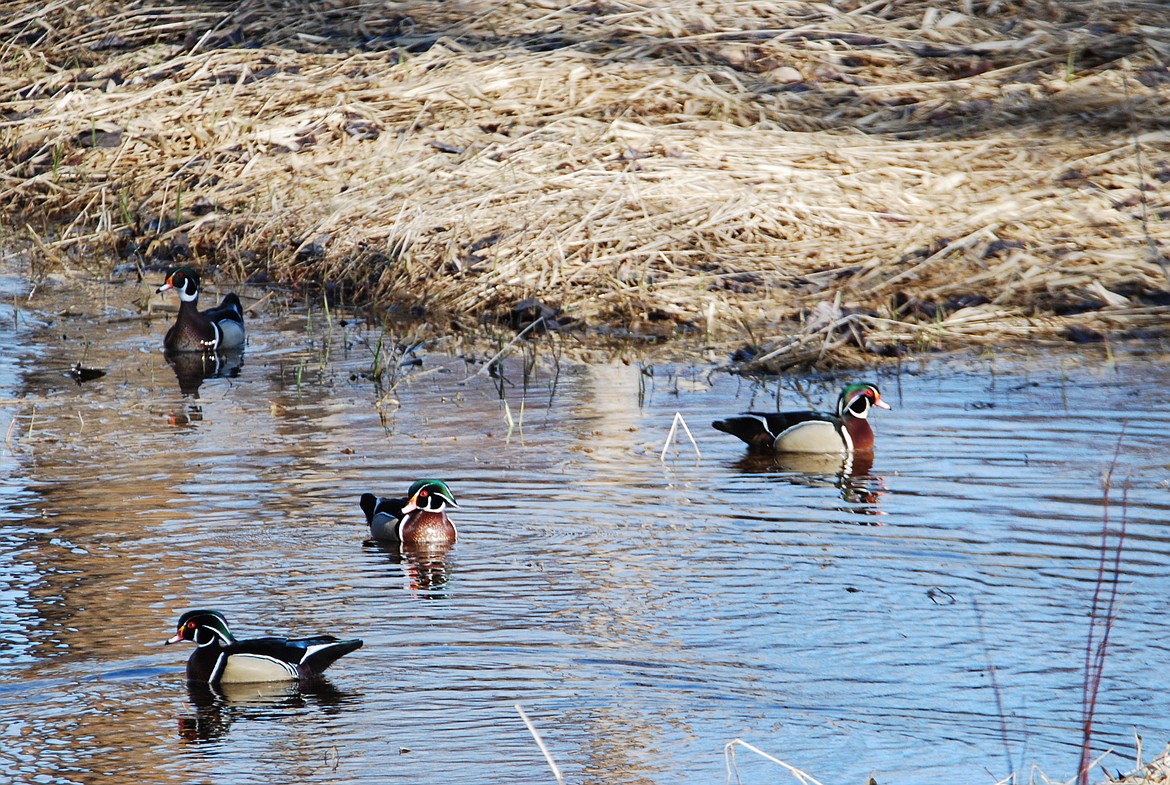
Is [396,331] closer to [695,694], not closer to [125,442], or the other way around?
[125,442]

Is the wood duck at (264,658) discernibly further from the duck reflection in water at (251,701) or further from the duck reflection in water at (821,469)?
the duck reflection in water at (821,469)

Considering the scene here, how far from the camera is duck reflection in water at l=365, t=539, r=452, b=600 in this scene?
24.2 ft

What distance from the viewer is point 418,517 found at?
7867 mm

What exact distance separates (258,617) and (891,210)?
7929 mm

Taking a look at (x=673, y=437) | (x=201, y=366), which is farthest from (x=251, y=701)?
(x=201, y=366)

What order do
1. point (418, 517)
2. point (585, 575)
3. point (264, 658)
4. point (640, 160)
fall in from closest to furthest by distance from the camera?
point (264, 658) < point (585, 575) < point (418, 517) < point (640, 160)

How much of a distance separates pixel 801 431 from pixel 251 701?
4079mm

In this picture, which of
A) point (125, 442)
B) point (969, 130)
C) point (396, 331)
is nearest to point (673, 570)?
point (125, 442)

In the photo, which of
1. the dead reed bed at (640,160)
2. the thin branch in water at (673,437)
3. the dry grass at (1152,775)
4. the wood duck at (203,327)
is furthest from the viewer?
the dead reed bed at (640,160)

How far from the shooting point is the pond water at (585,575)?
5691 millimetres

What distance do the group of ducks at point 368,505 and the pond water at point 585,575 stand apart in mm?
108

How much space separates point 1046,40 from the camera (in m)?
16.0

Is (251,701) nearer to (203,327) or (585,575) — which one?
(585,575)

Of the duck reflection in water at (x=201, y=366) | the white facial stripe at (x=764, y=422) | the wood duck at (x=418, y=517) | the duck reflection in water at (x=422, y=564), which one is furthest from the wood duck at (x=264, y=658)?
the duck reflection in water at (x=201, y=366)
